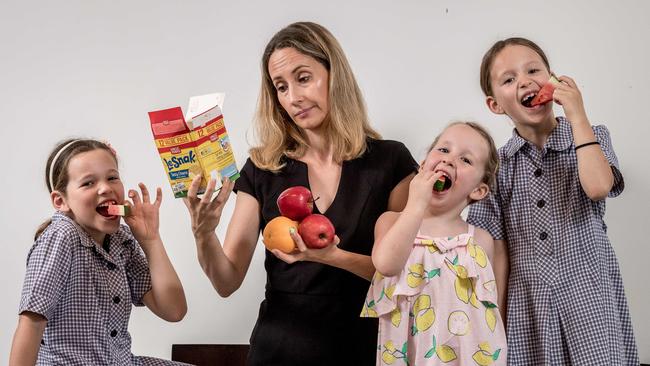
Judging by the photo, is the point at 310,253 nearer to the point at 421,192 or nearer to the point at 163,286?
the point at 421,192

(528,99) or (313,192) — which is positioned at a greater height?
(528,99)

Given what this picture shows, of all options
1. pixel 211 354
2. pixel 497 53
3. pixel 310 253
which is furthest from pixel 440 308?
pixel 211 354

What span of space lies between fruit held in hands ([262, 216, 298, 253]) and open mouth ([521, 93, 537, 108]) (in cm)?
58

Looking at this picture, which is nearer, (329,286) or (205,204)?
(205,204)

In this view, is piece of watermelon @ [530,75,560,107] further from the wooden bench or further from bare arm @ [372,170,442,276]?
the wooden bench

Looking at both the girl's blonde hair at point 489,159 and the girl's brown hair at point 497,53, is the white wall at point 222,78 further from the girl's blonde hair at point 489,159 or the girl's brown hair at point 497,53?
the girl's blonde hair at point 489,159

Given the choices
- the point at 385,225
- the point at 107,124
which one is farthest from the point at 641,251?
the point at 107,124

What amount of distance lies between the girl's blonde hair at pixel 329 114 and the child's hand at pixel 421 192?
304 millimetres

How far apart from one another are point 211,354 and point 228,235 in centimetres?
65

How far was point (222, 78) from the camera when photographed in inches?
87.4

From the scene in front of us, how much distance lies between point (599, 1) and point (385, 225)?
0.97 meters

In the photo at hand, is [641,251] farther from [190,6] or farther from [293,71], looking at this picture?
[190,6]

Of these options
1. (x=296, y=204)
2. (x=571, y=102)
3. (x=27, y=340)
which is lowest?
(x=27, y=340)

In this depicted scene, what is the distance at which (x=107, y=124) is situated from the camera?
2268 mm
